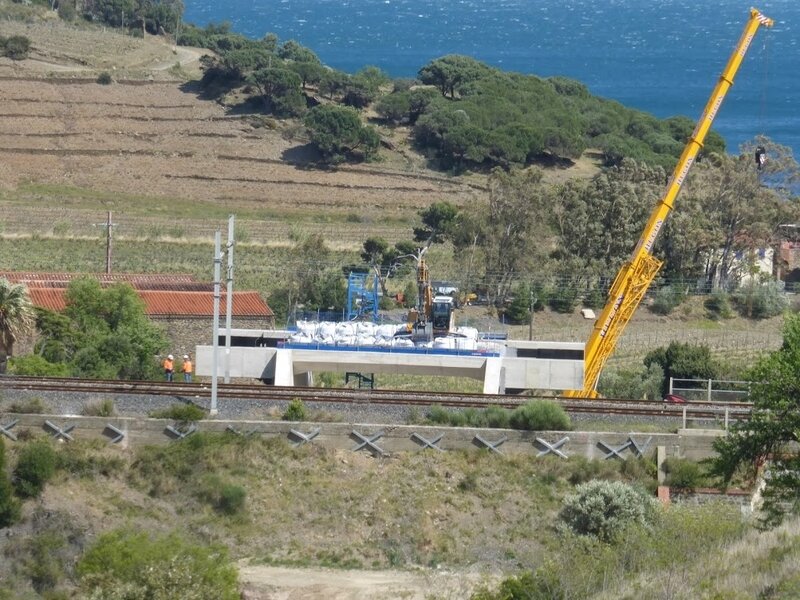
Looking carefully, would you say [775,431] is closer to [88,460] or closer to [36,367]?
[88,460]

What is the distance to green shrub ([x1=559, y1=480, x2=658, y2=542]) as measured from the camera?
88.3 feet

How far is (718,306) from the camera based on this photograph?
54.8m

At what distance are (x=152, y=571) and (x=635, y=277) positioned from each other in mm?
20329

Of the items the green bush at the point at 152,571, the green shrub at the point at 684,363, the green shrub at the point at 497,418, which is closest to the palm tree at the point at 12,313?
the green shrub at the point at 497,418

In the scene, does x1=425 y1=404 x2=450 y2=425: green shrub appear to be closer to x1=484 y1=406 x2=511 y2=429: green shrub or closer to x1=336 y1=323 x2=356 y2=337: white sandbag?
x1=484 y1=406 x2=511 y2=429: green shrub

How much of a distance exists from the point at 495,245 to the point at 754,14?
16249 millimetres

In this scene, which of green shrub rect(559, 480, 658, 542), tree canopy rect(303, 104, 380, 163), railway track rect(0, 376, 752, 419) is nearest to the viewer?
green shrub rect(559, 480, 658, 542)

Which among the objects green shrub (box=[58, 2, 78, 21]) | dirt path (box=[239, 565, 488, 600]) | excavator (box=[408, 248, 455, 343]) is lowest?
dirt path (box=[239, 565, 488, 600])

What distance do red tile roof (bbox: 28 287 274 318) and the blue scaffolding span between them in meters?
2.28

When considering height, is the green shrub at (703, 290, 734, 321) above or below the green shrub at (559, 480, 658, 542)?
above

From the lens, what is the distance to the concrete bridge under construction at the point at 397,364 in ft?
123

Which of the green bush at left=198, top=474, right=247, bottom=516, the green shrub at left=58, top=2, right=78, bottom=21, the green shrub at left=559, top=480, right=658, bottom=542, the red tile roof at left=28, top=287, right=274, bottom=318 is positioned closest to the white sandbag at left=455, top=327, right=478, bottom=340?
the red tile roof at left=28, top=287, right=274, bottom=318

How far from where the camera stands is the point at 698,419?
3164 centimetres

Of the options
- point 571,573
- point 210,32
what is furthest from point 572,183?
point 210,32
